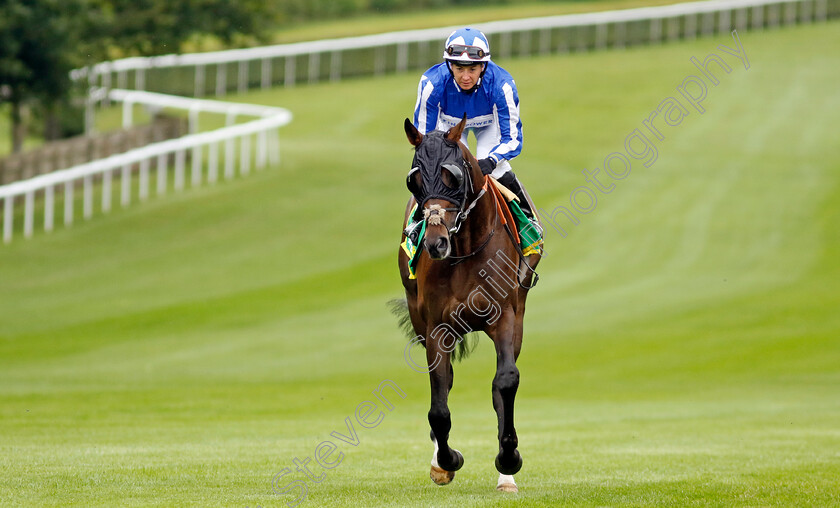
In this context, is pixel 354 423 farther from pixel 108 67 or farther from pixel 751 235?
pixel 108 67

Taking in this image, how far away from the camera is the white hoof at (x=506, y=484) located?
8266 millimetres

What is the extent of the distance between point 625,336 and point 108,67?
59.4 ft

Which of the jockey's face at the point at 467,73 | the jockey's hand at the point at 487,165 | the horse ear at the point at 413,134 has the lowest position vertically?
the jockey's hand at the point at 487,165

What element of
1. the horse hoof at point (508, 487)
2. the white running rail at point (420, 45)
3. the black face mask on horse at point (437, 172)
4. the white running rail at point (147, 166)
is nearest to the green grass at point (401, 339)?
the horse hoof at point (508, 487)

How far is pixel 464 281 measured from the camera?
837 centimetres

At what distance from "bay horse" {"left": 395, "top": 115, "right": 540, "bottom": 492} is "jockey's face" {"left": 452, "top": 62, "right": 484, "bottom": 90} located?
0.74m

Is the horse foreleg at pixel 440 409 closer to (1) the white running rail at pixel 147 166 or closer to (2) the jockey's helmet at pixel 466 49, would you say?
(2) the jockey's helmet at pixel 466 49

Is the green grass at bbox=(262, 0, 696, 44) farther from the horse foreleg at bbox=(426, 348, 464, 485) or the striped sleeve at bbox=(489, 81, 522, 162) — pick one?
the horse foreleg at bbox=(426, 348, 464, 485)

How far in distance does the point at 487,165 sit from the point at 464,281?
924 mm

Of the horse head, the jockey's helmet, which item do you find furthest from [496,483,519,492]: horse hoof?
the jockey's helmet

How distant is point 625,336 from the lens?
20578 mm

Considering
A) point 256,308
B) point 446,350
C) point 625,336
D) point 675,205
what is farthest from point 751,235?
point 446,350

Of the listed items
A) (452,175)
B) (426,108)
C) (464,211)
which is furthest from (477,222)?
(426,108)

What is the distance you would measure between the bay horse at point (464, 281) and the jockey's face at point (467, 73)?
29.0 inches
